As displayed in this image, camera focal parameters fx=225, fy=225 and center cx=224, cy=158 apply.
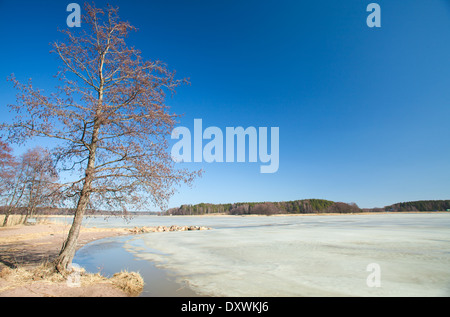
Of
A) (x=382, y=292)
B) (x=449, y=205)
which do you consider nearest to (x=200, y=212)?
(x=449, y=205)

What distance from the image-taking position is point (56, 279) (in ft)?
22.3

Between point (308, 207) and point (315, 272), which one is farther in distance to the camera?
point (308, 207)

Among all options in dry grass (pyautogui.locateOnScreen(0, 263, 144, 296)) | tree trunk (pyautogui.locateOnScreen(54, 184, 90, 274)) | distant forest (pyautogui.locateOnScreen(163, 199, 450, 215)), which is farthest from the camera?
distant forest (pyautogui.locateOnScreen(163, 199, 450, 215))

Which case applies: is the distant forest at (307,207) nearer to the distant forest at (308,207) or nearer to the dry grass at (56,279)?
the distant forest at (308,207)

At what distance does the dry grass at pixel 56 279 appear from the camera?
255 inches

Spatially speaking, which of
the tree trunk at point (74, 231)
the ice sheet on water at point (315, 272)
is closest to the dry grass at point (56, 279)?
the tree trunk at point (74, 231)

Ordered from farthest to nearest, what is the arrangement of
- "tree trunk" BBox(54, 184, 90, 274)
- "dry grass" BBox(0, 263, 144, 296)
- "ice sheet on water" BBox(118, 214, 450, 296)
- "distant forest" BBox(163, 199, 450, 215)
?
"distant forest" BBox(163, 199, 450, 215)
"tree trunk" BBox(54, 184, 90, 274)
"dry grass" BBox(0, 263, 144, 296)
"ice sheet on water" BBox(118, 214, 450, 296)

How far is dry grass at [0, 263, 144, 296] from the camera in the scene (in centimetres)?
648

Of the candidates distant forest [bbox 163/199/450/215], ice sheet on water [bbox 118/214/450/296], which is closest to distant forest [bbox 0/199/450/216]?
distant forest [bbox 163/199/450/215]

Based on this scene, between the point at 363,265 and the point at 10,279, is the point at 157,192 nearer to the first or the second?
the point at 10,279

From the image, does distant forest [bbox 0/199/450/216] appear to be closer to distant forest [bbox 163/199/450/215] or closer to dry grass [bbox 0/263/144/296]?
distant forest [bbox 163/199/450/215]

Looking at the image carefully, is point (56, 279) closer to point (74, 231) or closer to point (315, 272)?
point (74, 231)

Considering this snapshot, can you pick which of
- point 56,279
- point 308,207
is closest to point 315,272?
point 56,279

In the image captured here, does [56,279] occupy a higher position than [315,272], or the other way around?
[56,279]
